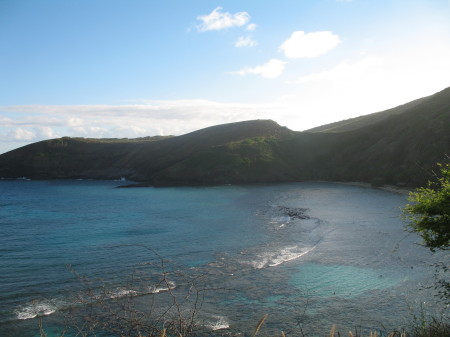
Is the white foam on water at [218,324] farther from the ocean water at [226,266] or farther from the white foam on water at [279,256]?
the white foam on water at [279,256]

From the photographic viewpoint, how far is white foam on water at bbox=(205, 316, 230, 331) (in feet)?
45.8

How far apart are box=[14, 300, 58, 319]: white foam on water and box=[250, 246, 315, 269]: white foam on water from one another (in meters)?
10.7

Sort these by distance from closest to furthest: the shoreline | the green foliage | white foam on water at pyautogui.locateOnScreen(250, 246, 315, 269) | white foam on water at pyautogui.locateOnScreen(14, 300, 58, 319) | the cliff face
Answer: the green foliage < white foam on water at pyautogui.locateOnScreen(14, 300, 58, 319) < white foam on water at pyautogui.locateOnScreen(250, 246, 315, 269) < the shoreline < the cliff face

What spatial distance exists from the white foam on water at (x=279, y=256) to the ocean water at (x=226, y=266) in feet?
0.22

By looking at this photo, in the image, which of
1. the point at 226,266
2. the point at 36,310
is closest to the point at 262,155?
the point at 226,266

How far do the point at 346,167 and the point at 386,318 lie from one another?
61.7 m

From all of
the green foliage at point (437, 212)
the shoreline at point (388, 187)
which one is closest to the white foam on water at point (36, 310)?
the green foliage at point (437, 212)

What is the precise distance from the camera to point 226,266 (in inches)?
839

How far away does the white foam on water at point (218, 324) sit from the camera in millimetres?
13946

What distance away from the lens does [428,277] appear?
59.3 feet

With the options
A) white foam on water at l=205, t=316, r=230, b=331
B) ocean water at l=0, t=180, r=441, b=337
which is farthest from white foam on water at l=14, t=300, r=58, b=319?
white foam on water at l=205, t=316, r=230, b=331

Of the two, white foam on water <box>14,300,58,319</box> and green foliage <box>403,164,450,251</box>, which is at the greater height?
green foliage <box>403,164,450,251</box>

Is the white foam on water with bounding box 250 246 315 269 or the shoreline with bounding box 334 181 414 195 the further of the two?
the shoreline with bounding box 334 181 414 195

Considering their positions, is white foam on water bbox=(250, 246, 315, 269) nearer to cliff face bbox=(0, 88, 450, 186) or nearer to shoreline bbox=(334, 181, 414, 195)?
cliff face bbox=(0, 88, 450, 186)
